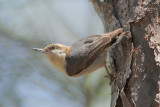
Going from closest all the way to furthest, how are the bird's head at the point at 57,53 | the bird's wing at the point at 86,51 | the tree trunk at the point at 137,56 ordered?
the tree trunk at the point at 137,56
the bird's wing at the point at 86,51
the bird's head at the point at 57,53

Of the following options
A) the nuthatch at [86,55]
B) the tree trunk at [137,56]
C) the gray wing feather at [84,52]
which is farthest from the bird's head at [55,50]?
the tree trunk at [137,56]

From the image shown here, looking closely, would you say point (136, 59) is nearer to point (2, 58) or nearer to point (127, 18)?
point (127, 18)

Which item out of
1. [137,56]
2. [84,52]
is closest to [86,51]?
[84,52]

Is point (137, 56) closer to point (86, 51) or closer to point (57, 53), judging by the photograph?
point (86, 51)

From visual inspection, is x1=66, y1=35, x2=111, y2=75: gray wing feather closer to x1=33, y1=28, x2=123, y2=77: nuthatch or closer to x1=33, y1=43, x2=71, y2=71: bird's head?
x1=33, y1=28, x2=123, y2=77: nuthatch

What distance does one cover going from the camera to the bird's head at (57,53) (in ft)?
11.9

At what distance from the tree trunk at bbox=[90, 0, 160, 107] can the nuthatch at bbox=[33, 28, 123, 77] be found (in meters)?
0.15

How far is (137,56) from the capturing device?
2.96m

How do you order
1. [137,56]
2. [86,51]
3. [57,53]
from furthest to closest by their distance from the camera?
[57,53] < [86,51] < [137,56]

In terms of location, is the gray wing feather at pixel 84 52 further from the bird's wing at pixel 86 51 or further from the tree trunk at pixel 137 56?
the tree trunk at pixel 137 56

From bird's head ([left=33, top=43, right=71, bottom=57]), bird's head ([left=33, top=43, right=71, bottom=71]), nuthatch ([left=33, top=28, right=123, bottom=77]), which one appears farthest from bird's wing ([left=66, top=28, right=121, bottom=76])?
bird's head ([left=33, top=43, right=71, bottom=57])

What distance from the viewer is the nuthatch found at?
10.6ft

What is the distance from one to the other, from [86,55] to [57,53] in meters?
0.60

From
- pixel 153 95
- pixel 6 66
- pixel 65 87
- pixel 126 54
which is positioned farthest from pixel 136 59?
pixel 6 66
